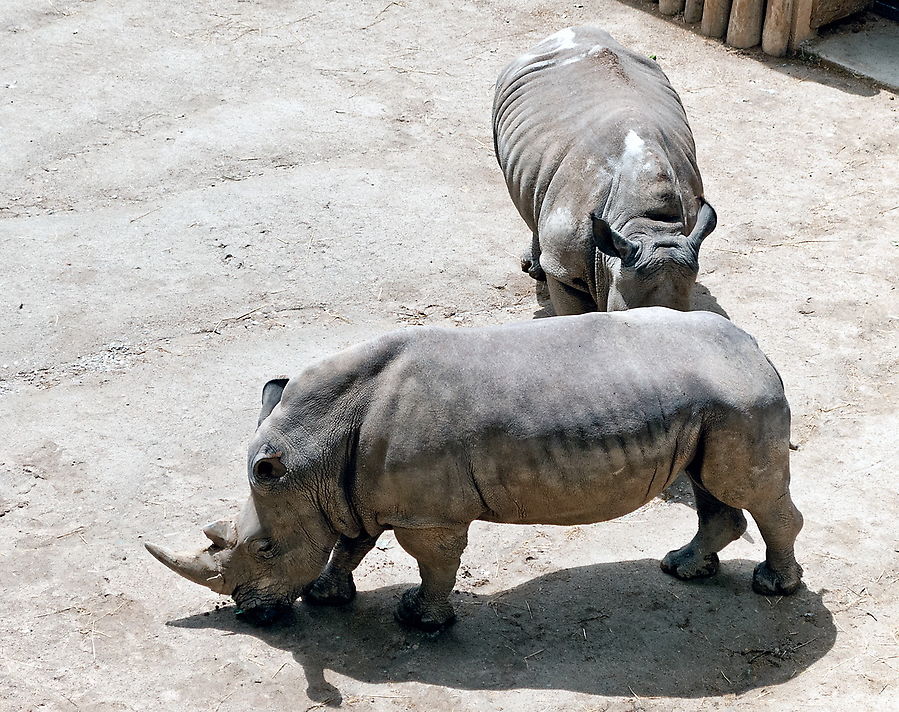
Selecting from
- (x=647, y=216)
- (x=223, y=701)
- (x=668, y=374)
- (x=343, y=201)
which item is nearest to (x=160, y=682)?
(x=223, y=701)

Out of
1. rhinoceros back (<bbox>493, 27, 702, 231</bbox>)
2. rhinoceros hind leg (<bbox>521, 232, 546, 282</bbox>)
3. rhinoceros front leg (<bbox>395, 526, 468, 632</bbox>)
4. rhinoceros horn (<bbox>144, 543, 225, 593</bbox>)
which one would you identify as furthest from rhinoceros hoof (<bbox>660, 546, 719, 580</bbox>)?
rhinoceros hind leg (<bbox>521, 232, 546, 282</bbox>)

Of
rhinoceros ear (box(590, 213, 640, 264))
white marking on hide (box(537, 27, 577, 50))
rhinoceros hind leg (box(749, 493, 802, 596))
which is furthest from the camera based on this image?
white marking on hide (box(537, 27, 577, 50))

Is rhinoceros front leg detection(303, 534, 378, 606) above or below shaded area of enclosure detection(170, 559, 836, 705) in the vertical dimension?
above

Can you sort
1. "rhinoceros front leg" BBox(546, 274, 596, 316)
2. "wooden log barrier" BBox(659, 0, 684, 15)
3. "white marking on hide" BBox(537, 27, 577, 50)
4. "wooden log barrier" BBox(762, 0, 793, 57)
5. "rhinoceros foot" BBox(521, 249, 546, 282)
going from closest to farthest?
"rhinoceros front leg" BBox(546, 274, 596, 316) → "white marking on hide" BBox(537, 27, 577, 50) → "rhinoceros foot" BBox(521, 249, 546, 282) → "wooden log barrier" BBox(762, 0, 793, 57) → "wooden log barrier" BBox(659, 0, 684, 15)

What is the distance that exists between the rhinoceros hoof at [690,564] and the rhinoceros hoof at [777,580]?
0.92 feet

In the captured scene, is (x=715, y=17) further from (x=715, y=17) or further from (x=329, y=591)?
(x=329, y=591)

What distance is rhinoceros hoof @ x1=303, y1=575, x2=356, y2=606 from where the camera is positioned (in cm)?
762

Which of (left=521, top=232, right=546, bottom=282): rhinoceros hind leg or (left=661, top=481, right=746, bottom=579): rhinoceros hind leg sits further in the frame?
(left=521, top=232, right=546, bottom=282): rhinoceros hind leg

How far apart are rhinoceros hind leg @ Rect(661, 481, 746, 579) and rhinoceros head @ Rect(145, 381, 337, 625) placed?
85.9 inches

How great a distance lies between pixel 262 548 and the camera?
7.16 metres

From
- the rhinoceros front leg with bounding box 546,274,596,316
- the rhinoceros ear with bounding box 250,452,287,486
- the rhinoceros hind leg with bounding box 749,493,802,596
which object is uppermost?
the rhinoceros ear with bounding box 250,452,287,486

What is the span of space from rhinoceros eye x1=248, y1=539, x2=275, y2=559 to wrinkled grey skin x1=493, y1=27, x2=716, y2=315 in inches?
113

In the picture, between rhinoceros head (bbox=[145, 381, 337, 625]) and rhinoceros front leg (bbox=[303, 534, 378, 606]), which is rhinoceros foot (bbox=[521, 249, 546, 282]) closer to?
rhinoceros front leg (bbox=[303, 534, 378, 606])

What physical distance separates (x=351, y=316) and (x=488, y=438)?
4.02m
